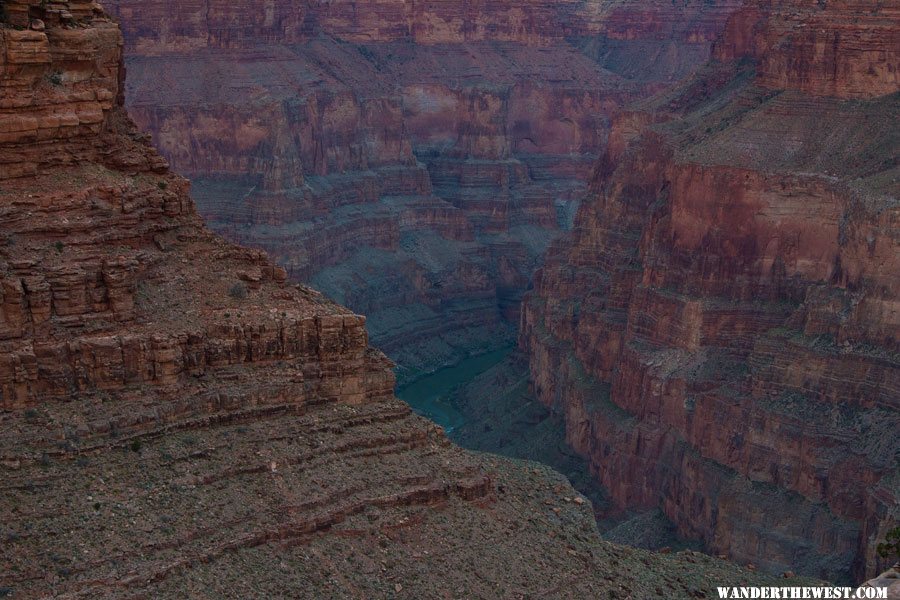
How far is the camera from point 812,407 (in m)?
56.7

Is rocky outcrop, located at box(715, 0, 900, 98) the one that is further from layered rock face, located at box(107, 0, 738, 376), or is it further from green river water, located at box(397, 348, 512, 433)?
layered rock face, located at box(107, 0, 738, 376)

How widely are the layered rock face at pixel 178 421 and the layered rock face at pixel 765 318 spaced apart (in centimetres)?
1997

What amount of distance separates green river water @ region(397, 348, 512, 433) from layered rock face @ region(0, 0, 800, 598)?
4068 centimetres

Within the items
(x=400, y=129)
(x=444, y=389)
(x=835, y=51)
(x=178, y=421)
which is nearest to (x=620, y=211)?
(x=835, y=51)

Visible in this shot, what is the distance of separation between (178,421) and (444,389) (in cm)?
5439

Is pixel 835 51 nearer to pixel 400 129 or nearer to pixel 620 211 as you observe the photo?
pixel 620 211

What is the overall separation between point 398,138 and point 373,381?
7412 cm

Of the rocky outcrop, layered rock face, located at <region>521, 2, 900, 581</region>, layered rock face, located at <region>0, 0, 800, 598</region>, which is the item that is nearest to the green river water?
layered rock face, located at <region>521, 2, 900, 581</region>

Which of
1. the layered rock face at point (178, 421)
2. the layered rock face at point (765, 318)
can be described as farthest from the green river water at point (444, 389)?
the layered rock face at point (178, 421)

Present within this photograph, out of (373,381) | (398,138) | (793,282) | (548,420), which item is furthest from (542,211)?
(373,381)

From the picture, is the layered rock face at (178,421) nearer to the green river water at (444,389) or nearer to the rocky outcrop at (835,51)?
the rocky outcrop at (835,51)

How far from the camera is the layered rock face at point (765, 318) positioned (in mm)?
55375

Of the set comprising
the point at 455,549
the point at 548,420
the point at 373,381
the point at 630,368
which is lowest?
the point at 548,420

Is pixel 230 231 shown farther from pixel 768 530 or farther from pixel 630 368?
pixel 768 530
